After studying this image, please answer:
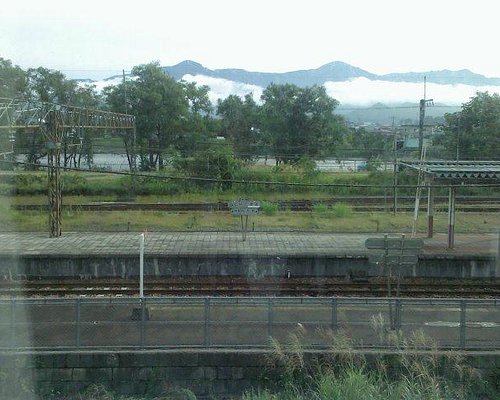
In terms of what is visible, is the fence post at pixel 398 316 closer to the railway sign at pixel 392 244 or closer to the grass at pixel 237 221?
the railway sign at pixel 392 244

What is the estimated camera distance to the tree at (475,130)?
20375 millimetres

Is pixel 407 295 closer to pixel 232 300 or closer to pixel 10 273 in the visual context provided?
pixel 232 300

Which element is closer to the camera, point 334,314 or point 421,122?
point 334,314

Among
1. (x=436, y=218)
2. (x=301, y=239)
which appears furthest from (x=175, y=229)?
(x=436, y=218)

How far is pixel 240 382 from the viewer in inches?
266

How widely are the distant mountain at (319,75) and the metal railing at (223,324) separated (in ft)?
54.9

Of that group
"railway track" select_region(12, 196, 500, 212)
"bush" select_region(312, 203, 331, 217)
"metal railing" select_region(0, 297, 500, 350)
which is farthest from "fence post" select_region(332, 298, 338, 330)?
"railway track" select_region(12, 196, 500, 212)

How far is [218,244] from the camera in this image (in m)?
13.2

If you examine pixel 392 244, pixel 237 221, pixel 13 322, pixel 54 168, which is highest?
pixel 54 168

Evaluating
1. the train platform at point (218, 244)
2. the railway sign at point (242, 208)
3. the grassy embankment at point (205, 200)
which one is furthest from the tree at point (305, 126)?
the railway sign at point (242, 208)

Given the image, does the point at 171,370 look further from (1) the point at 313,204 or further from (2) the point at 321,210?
(1) the point at 313,204

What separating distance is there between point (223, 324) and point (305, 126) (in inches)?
772

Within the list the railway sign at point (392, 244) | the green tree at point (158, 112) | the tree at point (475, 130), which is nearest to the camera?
the railway sign at point (392, 244)

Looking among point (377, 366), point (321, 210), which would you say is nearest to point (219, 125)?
point (321, 210)
